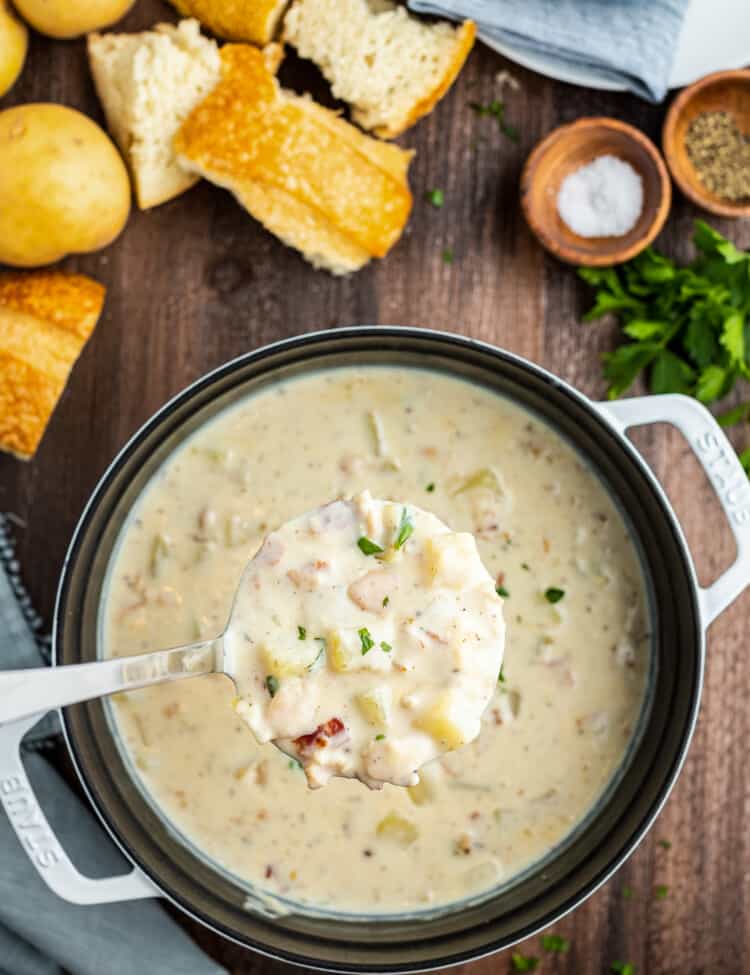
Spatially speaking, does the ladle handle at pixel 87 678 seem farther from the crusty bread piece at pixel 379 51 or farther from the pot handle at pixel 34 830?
the crusty bread piece at pixel 379 51

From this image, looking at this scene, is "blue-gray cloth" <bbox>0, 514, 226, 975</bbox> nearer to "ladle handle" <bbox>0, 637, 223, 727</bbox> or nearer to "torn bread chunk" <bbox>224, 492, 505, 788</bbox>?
"ladle handle" <bbox>0, 637, 223, 727</bbox>

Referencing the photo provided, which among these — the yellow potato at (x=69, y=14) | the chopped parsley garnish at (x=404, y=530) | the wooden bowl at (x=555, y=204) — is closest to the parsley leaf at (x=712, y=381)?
the wooden bowl at (x=555, y=204)

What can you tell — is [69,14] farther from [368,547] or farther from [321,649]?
[321,649]

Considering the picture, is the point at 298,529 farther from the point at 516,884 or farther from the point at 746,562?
the point at 516,884

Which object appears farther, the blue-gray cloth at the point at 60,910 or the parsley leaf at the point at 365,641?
the blue-gray cloth at the point at 60,910

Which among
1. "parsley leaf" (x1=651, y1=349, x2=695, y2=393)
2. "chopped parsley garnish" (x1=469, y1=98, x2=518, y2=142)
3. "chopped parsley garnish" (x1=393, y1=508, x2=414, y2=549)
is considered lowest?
"chopped parsley garnish" (x1=393, y1=508, x2=414, y2=549)

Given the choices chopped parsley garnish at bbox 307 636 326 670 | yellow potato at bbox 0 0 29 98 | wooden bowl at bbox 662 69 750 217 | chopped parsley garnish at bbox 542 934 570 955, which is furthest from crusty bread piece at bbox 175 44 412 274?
chopped parsley garnish at bbox 542 934 570 955
